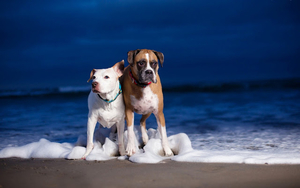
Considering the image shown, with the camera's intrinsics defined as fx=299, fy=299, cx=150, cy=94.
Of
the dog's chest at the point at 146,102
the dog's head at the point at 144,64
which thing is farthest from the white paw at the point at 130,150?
the dog's head at the point at 144,64

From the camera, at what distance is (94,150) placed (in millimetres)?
4672

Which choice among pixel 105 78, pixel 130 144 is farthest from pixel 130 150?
pixel 105 78

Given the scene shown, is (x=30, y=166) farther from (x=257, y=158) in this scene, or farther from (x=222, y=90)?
(x=222, y=90)

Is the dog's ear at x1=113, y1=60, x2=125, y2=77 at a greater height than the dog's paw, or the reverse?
the dog's ear at x1=113, y1=60, x2=125, y2=77

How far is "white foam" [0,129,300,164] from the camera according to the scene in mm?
4133

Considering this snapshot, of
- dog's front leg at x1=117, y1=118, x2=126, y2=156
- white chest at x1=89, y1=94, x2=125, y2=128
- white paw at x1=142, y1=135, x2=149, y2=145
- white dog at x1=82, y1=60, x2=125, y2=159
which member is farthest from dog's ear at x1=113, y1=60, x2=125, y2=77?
white paw at x1=142, y1=135, x2=149, y2=145

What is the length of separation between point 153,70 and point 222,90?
2057 cm

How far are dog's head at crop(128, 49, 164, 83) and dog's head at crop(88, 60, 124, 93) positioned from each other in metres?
0.24

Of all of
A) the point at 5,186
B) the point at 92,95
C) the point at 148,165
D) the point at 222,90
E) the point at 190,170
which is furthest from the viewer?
the point at 222,90

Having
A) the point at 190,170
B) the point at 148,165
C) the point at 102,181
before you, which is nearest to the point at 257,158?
the point at 190,170

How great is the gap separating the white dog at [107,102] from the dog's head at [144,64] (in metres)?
0.24

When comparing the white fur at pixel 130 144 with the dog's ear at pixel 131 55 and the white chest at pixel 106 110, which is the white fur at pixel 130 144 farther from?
the dog's ear at pixel 131 55

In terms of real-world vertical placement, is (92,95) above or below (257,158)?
above

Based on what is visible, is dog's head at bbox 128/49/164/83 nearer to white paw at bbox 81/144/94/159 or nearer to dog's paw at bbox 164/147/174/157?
dog's paw at bbox 164/147/174/157
